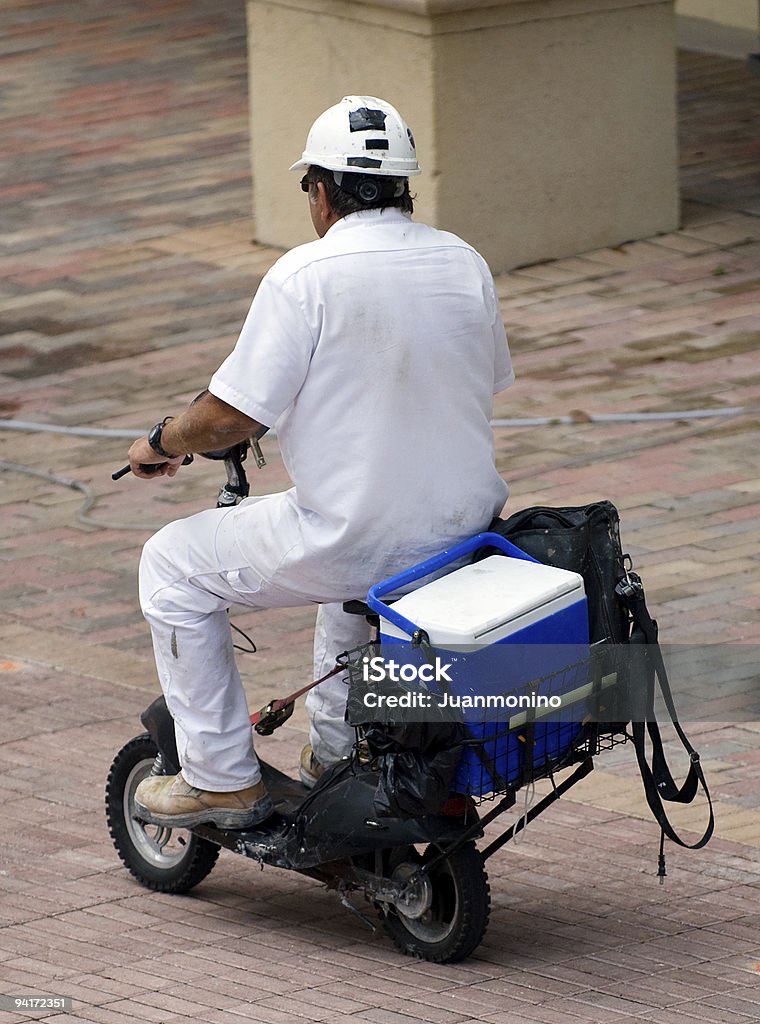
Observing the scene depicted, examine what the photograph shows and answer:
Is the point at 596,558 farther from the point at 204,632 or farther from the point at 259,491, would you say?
the point at 259,491

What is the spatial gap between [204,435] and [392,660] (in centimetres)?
67

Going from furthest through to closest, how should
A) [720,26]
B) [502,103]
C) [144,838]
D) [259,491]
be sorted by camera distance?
[720,26] → [502,103] → [259,491] → [144,838]

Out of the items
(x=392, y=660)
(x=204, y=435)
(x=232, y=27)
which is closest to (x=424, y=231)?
(x=204, y=435)

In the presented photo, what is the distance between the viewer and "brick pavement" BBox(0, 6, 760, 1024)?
4762 mm

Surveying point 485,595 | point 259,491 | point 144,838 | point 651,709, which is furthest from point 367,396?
point 259,491

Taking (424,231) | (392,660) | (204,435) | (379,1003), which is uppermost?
(424,231)

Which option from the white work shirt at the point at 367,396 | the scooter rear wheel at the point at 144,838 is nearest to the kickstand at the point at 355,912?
the scooter rear wheel at the point at 144,838

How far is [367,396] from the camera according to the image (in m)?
4.57

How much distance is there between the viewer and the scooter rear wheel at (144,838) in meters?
5.30

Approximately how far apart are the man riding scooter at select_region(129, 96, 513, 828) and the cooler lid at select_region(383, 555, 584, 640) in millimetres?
163

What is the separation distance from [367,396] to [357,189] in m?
0.46

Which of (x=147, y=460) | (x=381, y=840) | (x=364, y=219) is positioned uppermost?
(x=364, y=219)

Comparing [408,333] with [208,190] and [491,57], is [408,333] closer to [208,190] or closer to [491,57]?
[491,57]

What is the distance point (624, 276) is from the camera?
444 inches
